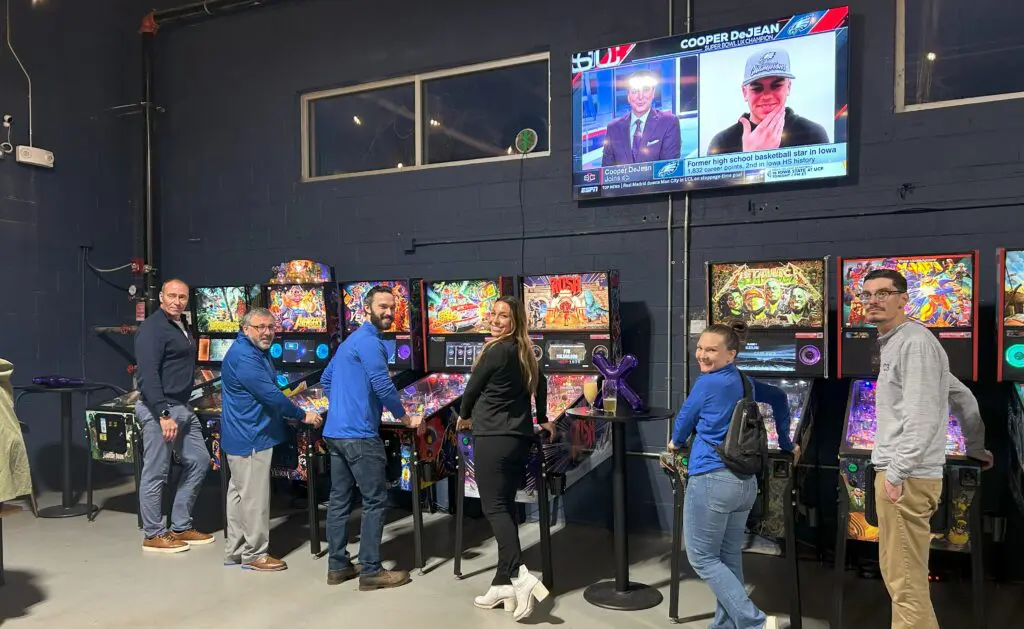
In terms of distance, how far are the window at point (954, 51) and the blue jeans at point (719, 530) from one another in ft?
8.50

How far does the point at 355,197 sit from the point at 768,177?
297 centimetres

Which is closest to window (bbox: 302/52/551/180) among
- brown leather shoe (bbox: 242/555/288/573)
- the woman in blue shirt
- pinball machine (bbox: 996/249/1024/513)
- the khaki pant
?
the woman in blue shirt

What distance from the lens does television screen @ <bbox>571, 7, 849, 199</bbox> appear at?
13.5 feet

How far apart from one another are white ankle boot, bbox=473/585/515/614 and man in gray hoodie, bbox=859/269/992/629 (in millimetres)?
1488

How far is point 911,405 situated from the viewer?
245 cm

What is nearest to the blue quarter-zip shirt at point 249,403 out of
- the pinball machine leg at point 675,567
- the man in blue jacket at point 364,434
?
the man in blue jacket at point 364,434

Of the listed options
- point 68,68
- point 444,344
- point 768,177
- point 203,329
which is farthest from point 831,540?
point 68,68

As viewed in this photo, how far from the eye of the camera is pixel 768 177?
4266 millimetres

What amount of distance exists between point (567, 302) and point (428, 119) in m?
2.03

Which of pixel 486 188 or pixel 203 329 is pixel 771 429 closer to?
pixel 486 188

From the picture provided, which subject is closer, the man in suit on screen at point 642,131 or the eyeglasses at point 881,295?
the eyeglasses at point 881,295

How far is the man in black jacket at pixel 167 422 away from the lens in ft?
13.5

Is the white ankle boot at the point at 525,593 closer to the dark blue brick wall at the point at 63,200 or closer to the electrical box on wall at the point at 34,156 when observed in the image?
the dark blue brick wall at the point at 63,200

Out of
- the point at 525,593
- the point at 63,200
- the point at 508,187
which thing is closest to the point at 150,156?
the point at 63,200
